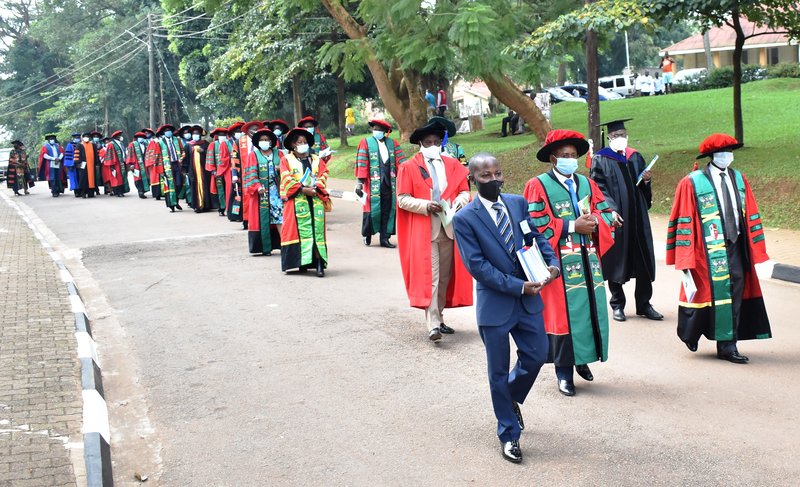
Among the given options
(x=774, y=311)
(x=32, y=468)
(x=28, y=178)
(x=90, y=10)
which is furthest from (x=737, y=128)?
(x=90, y=10)

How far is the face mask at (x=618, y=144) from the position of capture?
9.02 meters

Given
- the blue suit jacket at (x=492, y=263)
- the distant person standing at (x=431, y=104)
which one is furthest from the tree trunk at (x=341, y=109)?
the blue suit jacket at (x=492, y=263)

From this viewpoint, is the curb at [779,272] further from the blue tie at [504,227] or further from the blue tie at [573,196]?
the blue tie at [504,227]

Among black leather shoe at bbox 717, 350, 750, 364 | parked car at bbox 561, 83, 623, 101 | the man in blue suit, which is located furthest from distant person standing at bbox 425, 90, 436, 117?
the man in blue suit

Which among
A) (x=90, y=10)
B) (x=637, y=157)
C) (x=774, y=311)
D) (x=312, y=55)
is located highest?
(x=90, y=10)

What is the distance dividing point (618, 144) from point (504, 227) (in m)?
3.68

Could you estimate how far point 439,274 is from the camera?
8.84 meters

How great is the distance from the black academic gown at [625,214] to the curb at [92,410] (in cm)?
468

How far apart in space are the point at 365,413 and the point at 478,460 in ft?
4.04

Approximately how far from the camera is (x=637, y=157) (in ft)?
31.1

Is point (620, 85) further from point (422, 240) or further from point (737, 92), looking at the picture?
point (422, 240)

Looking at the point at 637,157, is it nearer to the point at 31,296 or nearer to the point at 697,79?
the point at 31,296

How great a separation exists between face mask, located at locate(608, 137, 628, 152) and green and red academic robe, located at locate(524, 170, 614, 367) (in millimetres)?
2379

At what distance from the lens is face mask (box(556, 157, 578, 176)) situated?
673cm
